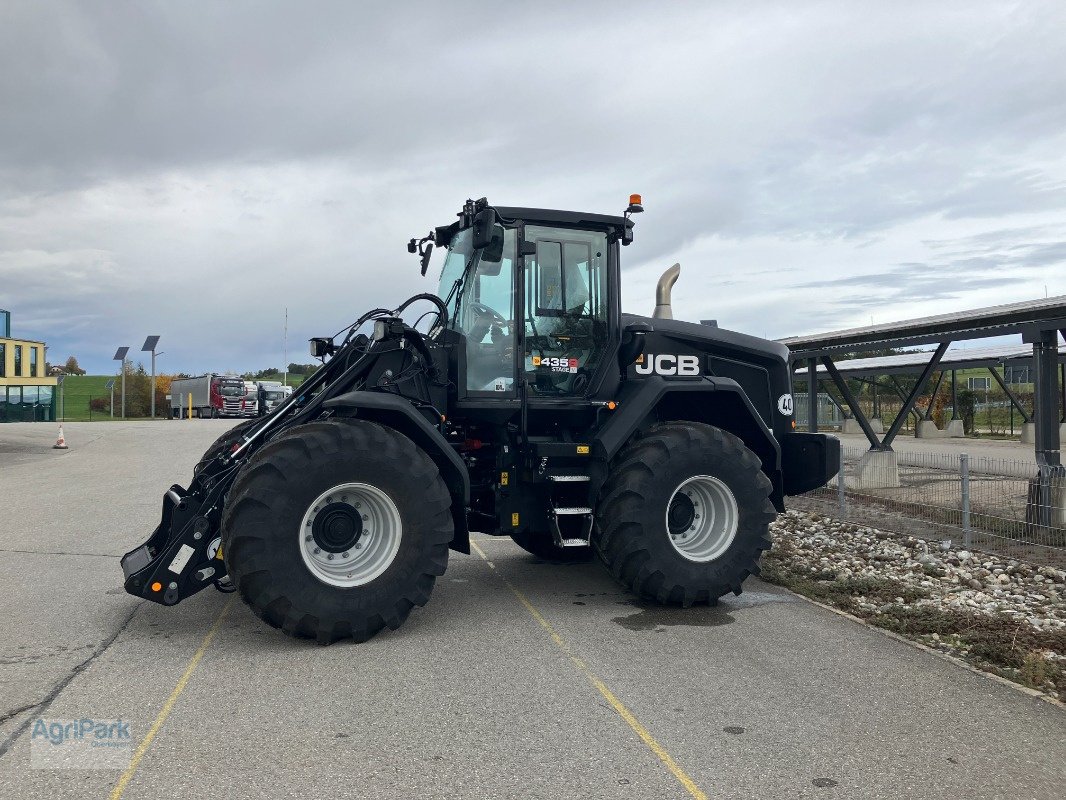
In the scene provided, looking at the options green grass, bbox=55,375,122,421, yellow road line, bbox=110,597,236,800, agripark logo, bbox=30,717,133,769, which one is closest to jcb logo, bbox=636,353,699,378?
yellow road line, bbox=110,597,236,800

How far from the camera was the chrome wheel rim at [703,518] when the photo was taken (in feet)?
22.6

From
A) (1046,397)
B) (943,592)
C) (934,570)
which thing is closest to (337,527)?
→ (943,592)

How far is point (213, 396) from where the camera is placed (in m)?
51.7

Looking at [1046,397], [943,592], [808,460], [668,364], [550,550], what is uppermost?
[668,364]

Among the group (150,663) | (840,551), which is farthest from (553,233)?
(840,551)

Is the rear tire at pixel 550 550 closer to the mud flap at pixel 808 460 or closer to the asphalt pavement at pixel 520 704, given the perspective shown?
the asphalt pavement at pixel 520 704

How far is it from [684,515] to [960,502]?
18.5 ft

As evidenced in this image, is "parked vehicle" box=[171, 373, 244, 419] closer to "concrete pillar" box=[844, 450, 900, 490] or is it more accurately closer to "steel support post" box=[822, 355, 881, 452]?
"steel support post" box=[822, 355, 881, 452]

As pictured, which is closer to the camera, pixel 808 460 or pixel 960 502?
pixel 808 460

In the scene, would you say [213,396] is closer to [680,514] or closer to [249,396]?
[249,396]

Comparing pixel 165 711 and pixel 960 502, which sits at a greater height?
pixel 960 502

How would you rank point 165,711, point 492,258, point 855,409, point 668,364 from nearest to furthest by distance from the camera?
point 165,711
point 492,258
point 668,364
point 855,409

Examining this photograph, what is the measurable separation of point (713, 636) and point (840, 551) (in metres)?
4.63

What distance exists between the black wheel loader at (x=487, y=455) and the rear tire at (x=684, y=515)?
2cm
